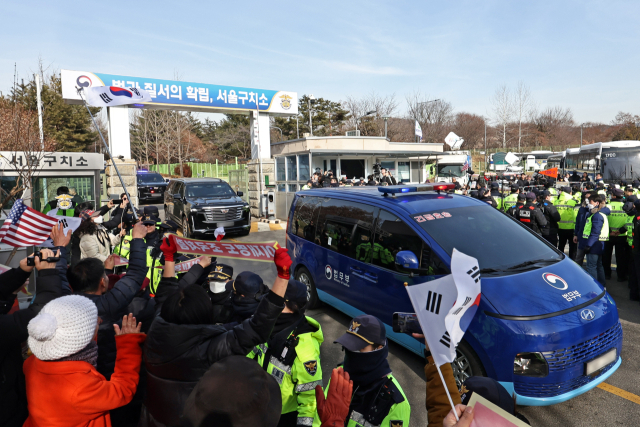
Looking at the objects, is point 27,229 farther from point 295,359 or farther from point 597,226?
point 597,226

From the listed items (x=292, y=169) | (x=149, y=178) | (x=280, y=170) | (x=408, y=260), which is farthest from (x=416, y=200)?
(x=149, y=178)

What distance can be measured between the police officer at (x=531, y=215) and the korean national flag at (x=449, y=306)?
6856mm

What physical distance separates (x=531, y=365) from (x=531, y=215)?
17.8 ft

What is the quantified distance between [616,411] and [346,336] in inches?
116

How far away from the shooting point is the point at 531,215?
797cm

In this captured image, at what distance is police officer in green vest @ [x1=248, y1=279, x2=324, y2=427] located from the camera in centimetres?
256

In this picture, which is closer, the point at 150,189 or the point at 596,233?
the point at 596,233

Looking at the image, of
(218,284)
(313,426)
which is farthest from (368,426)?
(218,284)

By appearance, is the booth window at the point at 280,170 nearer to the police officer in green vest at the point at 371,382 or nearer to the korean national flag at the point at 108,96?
the korean national flag at the point at 108,96

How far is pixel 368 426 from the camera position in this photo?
214cm

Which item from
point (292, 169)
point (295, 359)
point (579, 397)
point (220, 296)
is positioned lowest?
point (579, 397)

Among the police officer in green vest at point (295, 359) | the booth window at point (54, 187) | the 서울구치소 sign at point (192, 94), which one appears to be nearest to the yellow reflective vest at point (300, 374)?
the police officer in green vest at point (295, 359)

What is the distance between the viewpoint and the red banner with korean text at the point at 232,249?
116 inches

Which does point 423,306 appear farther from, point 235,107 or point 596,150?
point 596,150
